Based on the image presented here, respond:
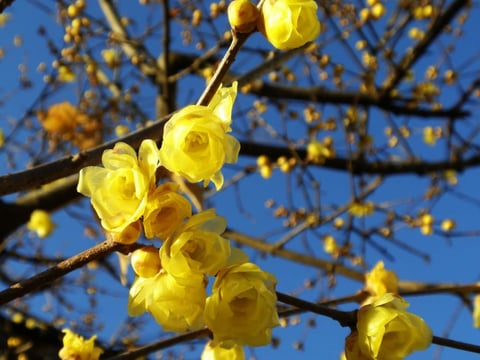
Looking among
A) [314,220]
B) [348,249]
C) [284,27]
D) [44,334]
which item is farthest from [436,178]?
[284,27]

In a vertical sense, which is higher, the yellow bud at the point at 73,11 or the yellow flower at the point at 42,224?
the yellow bud at the point at 73,11

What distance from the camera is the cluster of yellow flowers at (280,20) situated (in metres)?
0.72

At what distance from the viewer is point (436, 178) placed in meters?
3.42

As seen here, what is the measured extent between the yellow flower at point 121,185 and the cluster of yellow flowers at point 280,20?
22cm

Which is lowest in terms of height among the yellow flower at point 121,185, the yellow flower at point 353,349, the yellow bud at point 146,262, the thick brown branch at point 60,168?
the yellow flower at point 353,349

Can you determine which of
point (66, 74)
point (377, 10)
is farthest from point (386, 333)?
point (66, 74)

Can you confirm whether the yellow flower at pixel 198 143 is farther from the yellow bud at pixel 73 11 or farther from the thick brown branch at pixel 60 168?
the yellow bud at pixel 73 11

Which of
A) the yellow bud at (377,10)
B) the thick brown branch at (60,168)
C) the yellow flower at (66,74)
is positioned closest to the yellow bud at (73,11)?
the yellow flower at (66,74)

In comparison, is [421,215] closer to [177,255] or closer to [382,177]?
[382,177]

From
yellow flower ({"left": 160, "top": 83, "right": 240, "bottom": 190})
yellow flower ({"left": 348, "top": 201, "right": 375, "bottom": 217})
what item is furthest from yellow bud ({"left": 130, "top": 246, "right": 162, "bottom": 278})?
yellow flower ({"left": 348, "top": 201, "right": 375, "bottom": 217})

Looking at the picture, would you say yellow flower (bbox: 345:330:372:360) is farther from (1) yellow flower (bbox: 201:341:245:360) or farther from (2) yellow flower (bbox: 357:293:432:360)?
(1) yellow flower (bbox: 201:341:245:360)

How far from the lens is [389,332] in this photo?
748 millimetres

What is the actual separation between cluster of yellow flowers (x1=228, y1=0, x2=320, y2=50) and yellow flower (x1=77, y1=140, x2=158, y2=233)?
22 centimetres

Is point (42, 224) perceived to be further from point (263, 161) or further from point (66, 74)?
point (263, 161)
